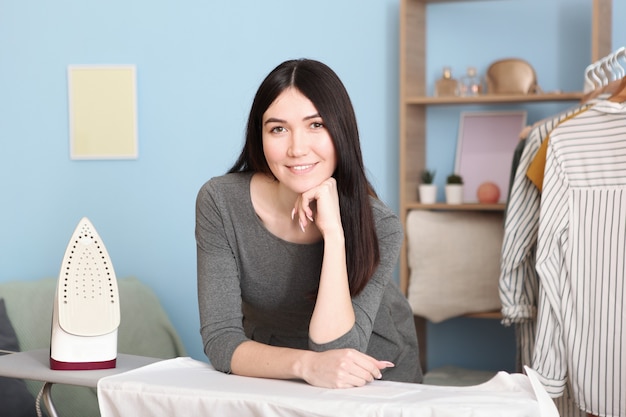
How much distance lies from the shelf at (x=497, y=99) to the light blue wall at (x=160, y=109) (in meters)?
0.24

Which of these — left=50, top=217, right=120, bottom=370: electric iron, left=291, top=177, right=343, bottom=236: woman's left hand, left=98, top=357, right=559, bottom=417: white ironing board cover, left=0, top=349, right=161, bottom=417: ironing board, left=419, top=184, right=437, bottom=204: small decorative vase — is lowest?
left=0, top=349, right=161, bottom=417: ironing board

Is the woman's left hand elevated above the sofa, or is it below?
above

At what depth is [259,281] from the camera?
1970 mm

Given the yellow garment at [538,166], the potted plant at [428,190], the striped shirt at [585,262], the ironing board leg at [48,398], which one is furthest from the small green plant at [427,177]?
the ironing board leg at [48,398]

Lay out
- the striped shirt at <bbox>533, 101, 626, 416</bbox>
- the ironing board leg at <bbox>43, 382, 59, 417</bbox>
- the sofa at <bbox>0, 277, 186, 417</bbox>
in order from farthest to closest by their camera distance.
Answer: the sofa at <bbox>0, 277, 186, 417</bbox> → the striped shirt at <bbox>533, 101, 626, 416</bbox> → the ironing board leg at <bbox>43, 382, 59, 417</bbox>

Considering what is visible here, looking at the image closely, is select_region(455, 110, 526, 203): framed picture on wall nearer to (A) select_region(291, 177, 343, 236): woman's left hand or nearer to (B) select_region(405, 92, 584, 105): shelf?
(B) select_region(405, 92, 584, 105): shelf

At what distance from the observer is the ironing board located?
157 centimetres

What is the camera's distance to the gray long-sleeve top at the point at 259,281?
1.80m

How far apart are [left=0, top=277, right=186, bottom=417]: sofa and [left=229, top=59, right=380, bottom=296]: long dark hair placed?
135 cm

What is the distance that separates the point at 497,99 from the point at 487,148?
0.31 metres

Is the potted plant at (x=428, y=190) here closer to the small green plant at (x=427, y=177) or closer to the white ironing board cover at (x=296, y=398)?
the small green plant at (x=427, y=177)

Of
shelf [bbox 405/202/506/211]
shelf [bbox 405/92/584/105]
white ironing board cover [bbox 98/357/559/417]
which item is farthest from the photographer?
shelf [bbox 405/202/506/211]

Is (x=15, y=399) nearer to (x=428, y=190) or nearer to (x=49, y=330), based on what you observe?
(x=49, y=330)

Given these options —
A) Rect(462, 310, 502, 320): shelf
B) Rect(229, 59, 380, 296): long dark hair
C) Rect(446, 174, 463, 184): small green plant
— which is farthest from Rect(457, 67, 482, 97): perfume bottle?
Rect(229, 59, 380, 296): long dark hair
